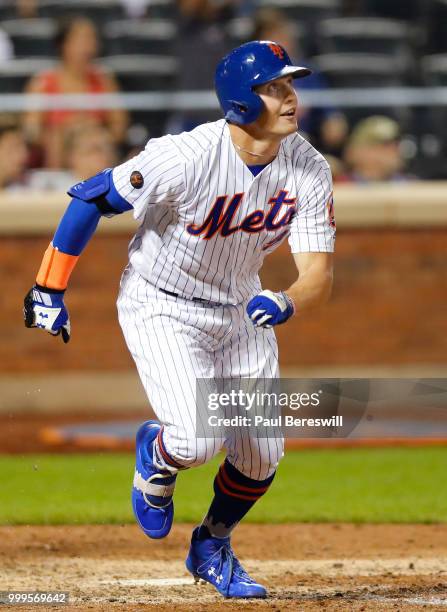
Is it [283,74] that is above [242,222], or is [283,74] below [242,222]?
above

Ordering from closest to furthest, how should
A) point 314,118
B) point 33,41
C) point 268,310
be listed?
1. point 268,310
2. point 314,118
3. point 33,41

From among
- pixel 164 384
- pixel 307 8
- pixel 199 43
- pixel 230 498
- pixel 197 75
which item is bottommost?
pixel 230 498

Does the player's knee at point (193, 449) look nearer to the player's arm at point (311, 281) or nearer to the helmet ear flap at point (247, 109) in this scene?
the player's arm at point (311, 281)

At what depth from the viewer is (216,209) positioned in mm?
4316

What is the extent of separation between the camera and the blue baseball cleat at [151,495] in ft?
14.8

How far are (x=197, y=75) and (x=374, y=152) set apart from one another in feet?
4.99

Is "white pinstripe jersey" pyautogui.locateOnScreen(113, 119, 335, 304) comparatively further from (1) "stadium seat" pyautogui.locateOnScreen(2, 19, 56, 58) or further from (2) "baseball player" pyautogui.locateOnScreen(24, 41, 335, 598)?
(1) "stadium seat" pyautogui.locateOnScreen(2, 19, 56, 58)

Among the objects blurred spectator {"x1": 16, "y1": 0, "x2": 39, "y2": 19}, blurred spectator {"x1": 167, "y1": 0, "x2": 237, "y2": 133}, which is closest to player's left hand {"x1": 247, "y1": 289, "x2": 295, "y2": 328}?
blurred spectator {"x1": 167, "y1": 0, "x2": 237, "y2": 133}

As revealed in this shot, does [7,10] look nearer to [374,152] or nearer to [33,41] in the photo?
[33,41]

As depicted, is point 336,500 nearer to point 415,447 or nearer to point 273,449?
point 415,447

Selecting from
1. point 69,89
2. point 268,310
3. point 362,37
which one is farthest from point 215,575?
point 362,37

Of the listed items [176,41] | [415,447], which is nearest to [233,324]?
[415,447]

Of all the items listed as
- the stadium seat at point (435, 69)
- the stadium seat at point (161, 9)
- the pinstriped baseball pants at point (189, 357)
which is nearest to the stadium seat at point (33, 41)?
the stadium seat at point (161, 9)

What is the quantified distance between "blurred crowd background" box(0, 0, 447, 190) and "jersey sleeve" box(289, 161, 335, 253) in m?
4.69
